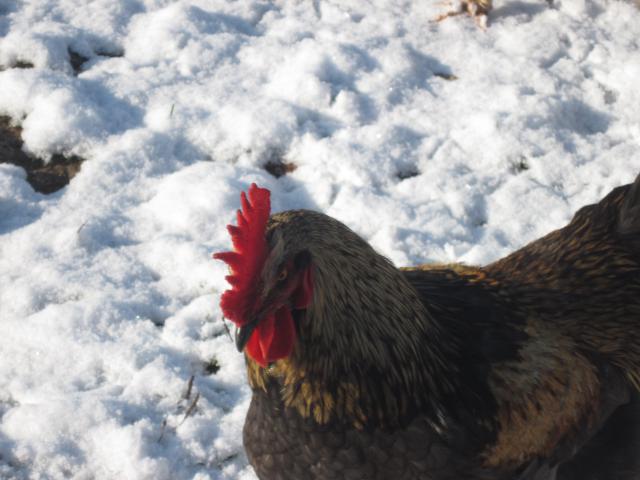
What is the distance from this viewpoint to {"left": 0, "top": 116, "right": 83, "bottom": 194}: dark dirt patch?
168 inches

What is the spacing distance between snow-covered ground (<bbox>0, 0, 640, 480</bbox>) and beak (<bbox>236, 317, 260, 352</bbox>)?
53.1 inches

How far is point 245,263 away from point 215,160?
8.38 ft

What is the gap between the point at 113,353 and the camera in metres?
3.46

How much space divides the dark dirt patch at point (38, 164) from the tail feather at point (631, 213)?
10.3ft

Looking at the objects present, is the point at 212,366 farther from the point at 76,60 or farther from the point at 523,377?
the point at 76,60

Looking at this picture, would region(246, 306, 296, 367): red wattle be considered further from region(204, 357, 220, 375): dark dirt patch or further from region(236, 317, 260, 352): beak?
region(204, 357, 220, 375): dark dirt patch

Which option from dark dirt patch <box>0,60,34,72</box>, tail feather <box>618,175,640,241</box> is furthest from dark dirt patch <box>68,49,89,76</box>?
tail feather <box>618,175,640,241</box>

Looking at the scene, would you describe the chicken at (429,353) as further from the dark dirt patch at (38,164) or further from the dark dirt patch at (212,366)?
the dark dirt patch at (38,164)

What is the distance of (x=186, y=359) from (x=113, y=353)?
0.35 metres

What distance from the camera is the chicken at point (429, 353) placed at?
2133mm

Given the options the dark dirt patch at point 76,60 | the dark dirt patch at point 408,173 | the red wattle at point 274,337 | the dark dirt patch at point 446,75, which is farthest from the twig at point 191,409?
the dark dirt patch at point 446,75

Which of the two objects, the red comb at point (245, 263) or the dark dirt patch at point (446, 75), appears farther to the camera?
the dark dirt patch at point (446, 75)

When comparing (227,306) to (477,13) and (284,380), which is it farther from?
(477,13)

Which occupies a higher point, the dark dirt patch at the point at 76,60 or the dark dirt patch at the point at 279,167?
the dark dirt patch at the point at 76,60
